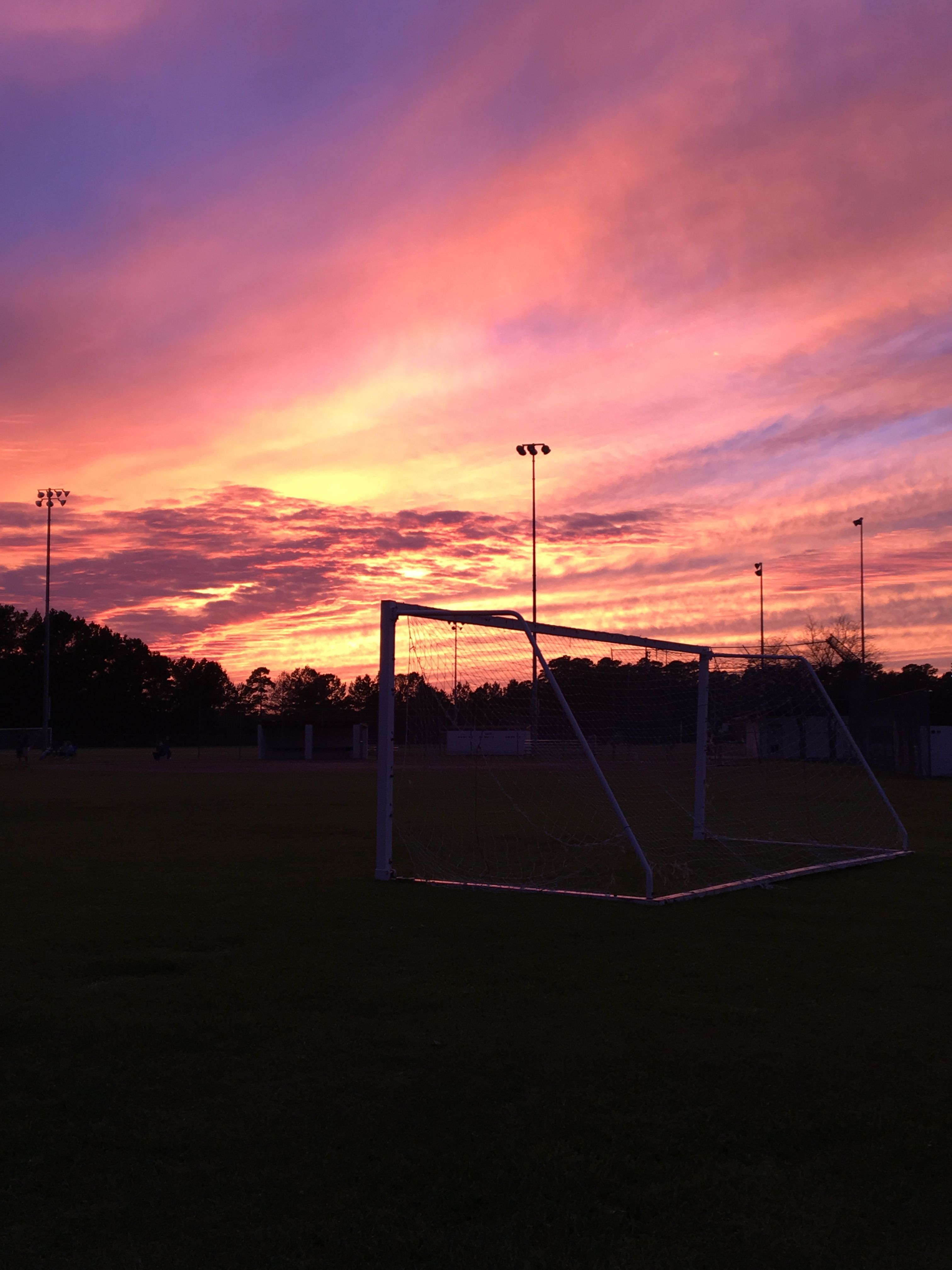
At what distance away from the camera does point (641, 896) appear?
9641 millimetres

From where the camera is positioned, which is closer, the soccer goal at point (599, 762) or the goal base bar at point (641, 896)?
the goal base bar at point (641, 896)

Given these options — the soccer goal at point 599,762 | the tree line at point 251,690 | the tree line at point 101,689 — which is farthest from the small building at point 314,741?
the soccer goal at point 599,762

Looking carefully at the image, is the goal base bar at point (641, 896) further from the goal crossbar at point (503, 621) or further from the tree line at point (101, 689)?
the tree line at point (101, 689)

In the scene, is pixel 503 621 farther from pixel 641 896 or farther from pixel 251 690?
pixel 251 690

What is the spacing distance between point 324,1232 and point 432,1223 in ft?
1.05

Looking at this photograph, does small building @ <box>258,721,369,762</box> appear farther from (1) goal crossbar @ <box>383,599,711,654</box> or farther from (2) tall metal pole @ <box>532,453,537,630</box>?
(1) goal crossbar @ <box>383,599,711,654</box>

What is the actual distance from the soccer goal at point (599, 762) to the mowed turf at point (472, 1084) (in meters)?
2.27

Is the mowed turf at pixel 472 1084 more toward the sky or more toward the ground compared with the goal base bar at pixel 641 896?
more toward the sky

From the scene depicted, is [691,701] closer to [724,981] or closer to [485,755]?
[485,755]

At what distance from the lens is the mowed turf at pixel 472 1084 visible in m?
3.12

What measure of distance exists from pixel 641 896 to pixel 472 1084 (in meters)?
5.45

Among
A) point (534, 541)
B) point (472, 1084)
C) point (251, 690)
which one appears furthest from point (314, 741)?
point (251, 690)

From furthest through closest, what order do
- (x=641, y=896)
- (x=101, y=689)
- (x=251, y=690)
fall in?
(x=251, y=690), (x=101, y=689), (x=641, y=896)

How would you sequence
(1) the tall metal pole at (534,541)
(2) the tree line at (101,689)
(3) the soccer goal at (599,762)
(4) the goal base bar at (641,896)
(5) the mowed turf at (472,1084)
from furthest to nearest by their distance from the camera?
1. (2) the tree line at (101,689)
2. (1) the tall metal pole at (534,541)
3. (3) the soccer goal at (599,762)
4. (4) the goal base bar at (641,896)
5. (5) the mowed turf at (472,1084)
